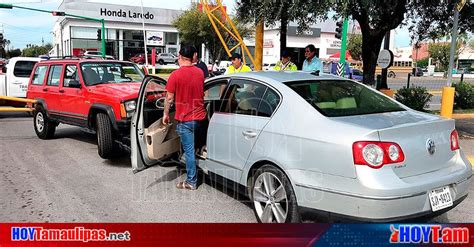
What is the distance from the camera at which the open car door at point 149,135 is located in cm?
516

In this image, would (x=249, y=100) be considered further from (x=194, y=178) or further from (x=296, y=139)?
(x=194, y=178)

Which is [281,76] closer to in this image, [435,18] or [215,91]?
[215,91]

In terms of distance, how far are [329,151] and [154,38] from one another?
178 feet

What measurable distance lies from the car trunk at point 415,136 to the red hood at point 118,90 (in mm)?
4059

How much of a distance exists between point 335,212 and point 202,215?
168 cm

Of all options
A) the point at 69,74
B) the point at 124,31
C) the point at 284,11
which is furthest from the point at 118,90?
the point at 124,31

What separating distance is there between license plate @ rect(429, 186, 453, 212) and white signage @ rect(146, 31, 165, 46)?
54.3 m

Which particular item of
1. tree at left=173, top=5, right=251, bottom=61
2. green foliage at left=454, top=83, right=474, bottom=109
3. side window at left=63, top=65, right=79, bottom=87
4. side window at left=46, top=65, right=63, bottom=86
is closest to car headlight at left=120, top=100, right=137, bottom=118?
side window at left=63, top=65, right=79, bottom=87

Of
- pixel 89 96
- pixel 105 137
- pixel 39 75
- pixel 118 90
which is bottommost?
pixel 105 137

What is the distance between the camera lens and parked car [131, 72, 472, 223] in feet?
10.6

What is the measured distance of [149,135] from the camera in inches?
204

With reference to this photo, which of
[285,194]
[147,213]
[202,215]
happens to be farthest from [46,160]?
[285,194]

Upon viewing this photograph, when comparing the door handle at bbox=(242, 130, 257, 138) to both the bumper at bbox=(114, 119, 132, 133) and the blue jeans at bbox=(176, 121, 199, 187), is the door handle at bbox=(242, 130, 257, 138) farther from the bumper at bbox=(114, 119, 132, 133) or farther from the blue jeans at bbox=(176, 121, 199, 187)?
the bumper at bbox=(114, 119, 132, 133)

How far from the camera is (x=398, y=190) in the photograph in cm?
317
